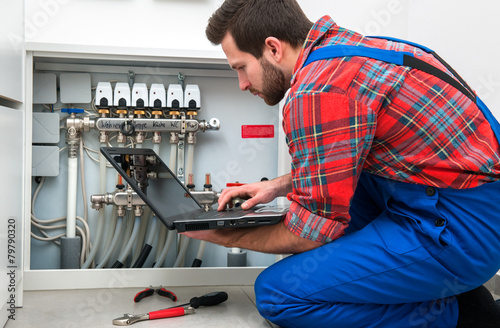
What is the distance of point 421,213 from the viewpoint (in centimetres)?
94

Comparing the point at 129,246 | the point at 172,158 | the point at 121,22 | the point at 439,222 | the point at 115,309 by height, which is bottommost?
the point at 115,309

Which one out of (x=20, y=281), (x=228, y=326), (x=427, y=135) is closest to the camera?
(x=427, y=135)

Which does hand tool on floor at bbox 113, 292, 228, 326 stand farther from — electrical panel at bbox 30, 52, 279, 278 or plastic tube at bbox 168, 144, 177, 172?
plastic tube at bbox 168, 144, 177, 172

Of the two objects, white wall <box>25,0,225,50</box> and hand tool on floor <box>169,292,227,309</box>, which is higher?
white wall <box>25,0,225,50</box>

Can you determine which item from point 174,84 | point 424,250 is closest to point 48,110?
point 174,84

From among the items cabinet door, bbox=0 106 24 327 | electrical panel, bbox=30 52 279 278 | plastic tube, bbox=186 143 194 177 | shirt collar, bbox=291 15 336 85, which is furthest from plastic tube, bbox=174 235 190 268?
shirt collar, bbox=291 15 336 85

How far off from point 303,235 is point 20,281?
793mm

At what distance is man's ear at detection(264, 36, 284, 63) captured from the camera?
104 centimetres

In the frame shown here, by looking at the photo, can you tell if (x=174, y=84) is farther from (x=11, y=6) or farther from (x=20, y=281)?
(x=20, y=281)

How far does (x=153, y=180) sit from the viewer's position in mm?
1224

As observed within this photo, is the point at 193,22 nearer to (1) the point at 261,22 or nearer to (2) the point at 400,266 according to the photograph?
(1) the point at 261,22

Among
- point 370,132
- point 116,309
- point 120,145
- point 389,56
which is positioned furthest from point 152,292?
point 389,56

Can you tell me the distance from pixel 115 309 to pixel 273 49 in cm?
78

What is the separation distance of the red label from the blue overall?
0.72 meters
